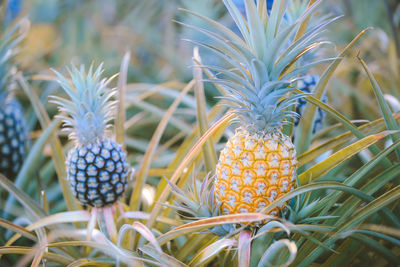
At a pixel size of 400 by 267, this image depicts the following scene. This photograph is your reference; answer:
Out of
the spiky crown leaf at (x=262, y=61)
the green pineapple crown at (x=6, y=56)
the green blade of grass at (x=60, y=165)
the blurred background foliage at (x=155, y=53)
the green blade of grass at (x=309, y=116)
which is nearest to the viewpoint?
the spiky crown leaf at (x=262, y=61)

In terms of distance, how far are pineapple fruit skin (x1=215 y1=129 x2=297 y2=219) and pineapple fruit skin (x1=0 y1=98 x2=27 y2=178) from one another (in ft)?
4.25

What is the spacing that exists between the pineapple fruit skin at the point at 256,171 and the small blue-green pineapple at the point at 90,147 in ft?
1.51

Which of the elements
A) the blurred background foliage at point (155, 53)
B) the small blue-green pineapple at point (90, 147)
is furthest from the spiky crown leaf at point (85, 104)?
the blurred background foliage at point (155, 53)

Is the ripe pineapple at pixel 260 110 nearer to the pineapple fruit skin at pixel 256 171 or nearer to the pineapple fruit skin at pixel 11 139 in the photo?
the pineapple fruit skin at pixel 256 171

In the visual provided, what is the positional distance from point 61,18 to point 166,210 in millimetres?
3729

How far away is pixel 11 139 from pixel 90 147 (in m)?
0.80

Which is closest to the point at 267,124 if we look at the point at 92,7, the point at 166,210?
the point at 166,210

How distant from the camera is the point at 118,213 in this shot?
144 centimetres

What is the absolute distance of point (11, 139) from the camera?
175 cm

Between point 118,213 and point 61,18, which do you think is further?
point 61,18

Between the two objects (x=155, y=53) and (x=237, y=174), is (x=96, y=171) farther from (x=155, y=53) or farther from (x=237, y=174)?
(x=155, y=53)

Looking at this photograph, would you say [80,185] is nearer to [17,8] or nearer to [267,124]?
[267,124]

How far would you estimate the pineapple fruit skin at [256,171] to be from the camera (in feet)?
3.10

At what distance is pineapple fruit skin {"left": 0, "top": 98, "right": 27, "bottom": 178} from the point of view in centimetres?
173
